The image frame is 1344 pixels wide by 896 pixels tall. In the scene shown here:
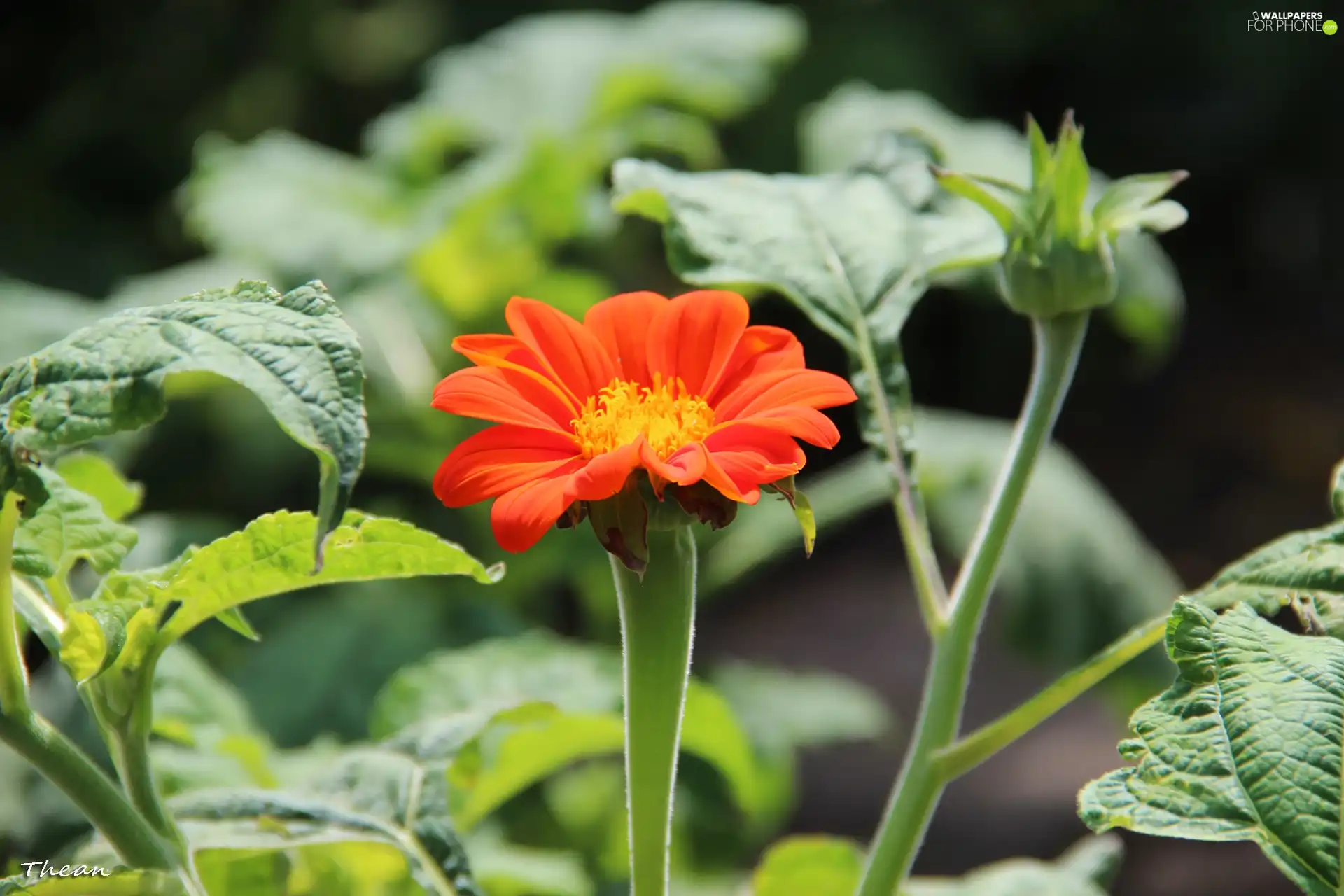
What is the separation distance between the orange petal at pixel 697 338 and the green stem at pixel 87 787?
23cm

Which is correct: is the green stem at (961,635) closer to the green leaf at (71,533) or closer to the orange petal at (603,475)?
the orange petal at (603,475)

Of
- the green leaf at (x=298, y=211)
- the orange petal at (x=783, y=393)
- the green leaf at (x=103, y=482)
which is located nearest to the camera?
A: the orange petal at (x=783, y=393)

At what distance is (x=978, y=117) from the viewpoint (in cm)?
296

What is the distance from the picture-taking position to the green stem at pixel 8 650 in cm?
43

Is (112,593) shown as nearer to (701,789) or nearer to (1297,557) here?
(1297,557)

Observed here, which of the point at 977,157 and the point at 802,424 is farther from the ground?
the point at 977,157

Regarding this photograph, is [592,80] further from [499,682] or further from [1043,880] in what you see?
[1043,880]

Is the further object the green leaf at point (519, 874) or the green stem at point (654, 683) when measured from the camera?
the green leaf at point (519, 874)

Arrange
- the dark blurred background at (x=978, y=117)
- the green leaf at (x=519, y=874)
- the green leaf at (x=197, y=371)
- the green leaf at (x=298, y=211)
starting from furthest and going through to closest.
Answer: the dark blurred background at (x=978, y=117) → the green leaf at (x=298, y=211) → the green leaf at (x=519, y=874) → the green leaf at (x=197, y=371)

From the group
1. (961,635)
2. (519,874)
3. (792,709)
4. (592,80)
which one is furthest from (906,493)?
(592,80)

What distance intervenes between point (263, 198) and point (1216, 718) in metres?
1.46

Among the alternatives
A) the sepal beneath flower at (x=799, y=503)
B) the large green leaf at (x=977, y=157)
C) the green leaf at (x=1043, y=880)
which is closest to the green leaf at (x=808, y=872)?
the green leaf at (x=1043, y=880)

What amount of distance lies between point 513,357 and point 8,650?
19 centimetres

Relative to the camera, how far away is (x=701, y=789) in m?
1.55
